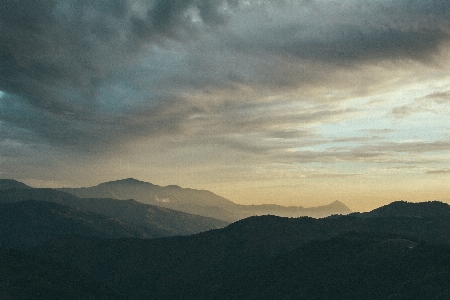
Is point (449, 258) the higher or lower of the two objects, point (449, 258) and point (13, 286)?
the higher

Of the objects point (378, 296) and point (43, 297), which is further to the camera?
point (43, 297)

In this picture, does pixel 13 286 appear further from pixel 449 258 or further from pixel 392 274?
pixel 449 258

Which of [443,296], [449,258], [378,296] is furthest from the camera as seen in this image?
[449,258]

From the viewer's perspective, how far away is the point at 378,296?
17600 centimetres

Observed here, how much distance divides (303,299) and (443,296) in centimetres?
7271

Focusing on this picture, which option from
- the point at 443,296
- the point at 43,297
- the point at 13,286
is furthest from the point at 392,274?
the point at 13,286

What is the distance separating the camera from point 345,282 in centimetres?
19938

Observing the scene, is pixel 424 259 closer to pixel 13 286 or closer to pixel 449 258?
pixel 449 258

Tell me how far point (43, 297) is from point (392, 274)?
7216 inches

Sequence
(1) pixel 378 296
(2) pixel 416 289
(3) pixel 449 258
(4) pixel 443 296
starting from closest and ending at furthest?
(4) pixel 443 296 < (2) pixel 416 289 < (1) pixel 378 296 < (3) pixel 449 258

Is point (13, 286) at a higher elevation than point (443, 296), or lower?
lower

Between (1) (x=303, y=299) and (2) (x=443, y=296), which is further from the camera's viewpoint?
(1) (x=303, y=299)

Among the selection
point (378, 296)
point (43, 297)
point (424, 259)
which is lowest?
point (43, 297)

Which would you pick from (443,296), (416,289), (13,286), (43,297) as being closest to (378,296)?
(416,289)
